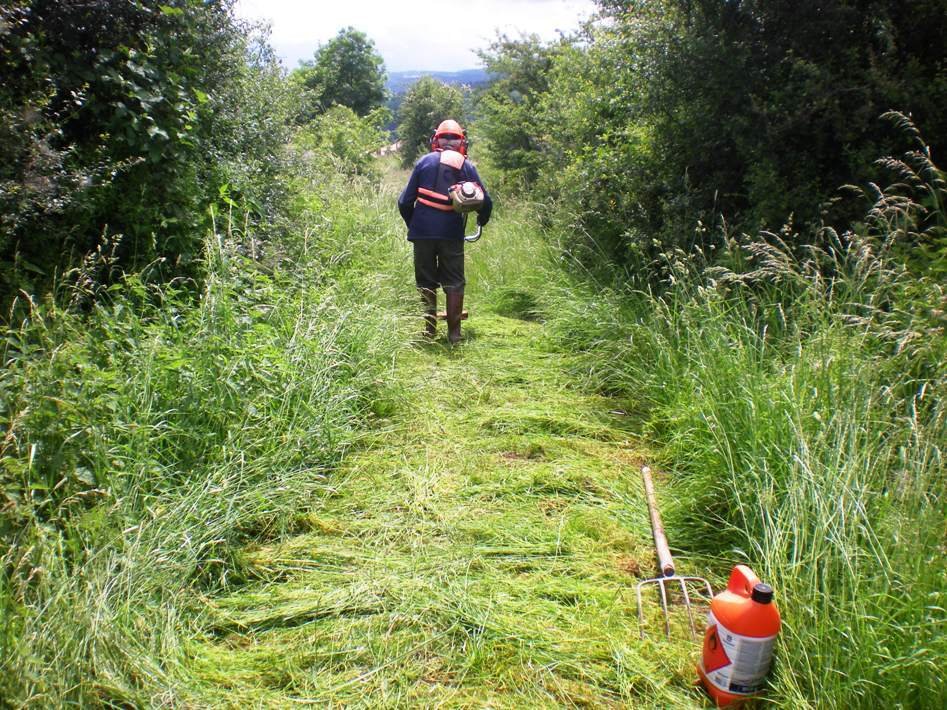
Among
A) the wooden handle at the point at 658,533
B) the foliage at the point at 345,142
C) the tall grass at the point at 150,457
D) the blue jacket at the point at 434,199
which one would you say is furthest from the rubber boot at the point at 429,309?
the foliage at the point at 345,142

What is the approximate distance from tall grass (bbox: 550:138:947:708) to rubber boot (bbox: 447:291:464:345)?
2.24 meters

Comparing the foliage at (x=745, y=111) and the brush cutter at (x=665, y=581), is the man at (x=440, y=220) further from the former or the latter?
the brush cutter at (x=665, y=581)

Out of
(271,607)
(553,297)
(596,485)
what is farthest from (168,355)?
(553,297)

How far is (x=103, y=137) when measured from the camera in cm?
457

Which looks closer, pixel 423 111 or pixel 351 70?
pixel 423 111

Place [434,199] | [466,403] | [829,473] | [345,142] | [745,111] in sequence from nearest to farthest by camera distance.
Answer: [829,473] → [466,403] → [745,111] → [434,199] → [345,142]

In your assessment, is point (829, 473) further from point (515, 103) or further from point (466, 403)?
point (515, 103)

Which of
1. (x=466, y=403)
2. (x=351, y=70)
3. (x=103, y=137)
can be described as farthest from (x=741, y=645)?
(x=351, y=70)

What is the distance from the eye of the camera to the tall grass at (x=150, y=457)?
2.35 metres

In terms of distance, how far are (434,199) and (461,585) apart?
13.6ft

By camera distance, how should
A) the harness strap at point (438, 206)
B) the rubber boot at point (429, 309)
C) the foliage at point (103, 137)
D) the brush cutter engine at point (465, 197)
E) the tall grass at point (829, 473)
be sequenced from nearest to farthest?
the tall grass at point (829, 473), the foliage at point (103, 137), the brush cutter engine at point (465, 197), the harness strap at point (438, 206), the rubber boot at point (429, 309)

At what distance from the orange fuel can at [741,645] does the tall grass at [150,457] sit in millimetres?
1775

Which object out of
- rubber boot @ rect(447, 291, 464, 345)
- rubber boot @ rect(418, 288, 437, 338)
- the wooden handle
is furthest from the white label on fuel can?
rubber boot @ rect(418, 288, 437, 338)

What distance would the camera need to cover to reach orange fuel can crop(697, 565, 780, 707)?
234 centimetres
